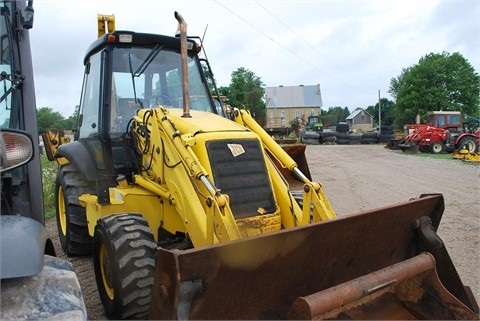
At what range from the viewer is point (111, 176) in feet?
15.6

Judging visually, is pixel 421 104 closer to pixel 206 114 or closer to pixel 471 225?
pixel 471 225

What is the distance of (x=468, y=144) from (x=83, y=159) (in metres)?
21.5

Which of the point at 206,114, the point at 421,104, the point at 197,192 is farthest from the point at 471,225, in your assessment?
the point at 421,104

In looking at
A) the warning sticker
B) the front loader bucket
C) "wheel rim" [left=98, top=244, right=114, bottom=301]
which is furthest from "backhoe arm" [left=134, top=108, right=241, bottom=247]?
"wheel rim" [left=98, top=244, right=114, bottom=301]

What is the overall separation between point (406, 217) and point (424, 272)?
0.45 meters

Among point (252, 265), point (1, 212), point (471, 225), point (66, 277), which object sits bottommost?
point (471, 225)

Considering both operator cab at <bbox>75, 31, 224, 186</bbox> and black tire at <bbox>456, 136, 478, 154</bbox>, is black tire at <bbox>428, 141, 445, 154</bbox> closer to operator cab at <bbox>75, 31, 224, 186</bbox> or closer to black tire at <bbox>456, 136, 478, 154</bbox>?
black tire at <bbox>456, 136, 478, 154</bbox>

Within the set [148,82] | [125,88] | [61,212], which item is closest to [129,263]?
[125,88]

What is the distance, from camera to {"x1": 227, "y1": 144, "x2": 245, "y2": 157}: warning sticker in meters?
3.90

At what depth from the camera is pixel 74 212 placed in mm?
5250

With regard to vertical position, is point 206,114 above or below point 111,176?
above

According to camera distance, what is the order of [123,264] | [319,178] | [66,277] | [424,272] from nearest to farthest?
[66,277] < [424,272] < [123,264] < [319,178]

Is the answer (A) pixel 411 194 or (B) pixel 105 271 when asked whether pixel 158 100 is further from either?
(A) pixel 411 194

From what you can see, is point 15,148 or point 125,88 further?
point 125,88
